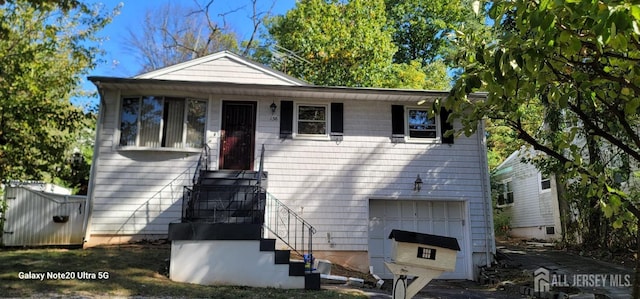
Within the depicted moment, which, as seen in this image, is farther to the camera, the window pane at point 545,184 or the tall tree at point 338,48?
the tall tree at point 338,48

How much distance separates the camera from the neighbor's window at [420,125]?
1129 cm

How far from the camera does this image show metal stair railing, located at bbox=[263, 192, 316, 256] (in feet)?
34.0

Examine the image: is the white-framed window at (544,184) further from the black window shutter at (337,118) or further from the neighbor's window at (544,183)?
the black window shutter at (337,118)

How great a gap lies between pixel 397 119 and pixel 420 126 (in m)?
0.65

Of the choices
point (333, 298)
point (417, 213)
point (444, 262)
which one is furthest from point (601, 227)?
point (444, 262)

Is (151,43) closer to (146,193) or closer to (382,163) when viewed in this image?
(146,193)

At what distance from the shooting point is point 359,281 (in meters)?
8.73

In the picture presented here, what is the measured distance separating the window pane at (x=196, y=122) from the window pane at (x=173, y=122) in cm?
19

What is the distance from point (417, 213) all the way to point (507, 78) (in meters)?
8.72

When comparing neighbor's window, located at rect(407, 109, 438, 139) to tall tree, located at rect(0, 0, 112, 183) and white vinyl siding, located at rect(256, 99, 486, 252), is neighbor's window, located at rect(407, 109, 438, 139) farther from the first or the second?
tall tree, located at rect(0, 0, 112, 183)

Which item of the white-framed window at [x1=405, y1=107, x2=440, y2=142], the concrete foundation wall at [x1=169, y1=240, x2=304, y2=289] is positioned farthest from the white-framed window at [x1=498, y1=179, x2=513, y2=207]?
the concrete foundation wall at [x1=169, y1=240, x2=304, y2=289]

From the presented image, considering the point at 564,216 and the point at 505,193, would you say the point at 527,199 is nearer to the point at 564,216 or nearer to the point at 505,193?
the point at 505,193

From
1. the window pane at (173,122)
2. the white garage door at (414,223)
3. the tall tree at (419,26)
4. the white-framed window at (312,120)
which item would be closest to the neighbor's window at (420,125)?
the white garage door at (414,223)

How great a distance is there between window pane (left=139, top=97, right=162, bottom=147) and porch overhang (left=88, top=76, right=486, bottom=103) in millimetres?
349
